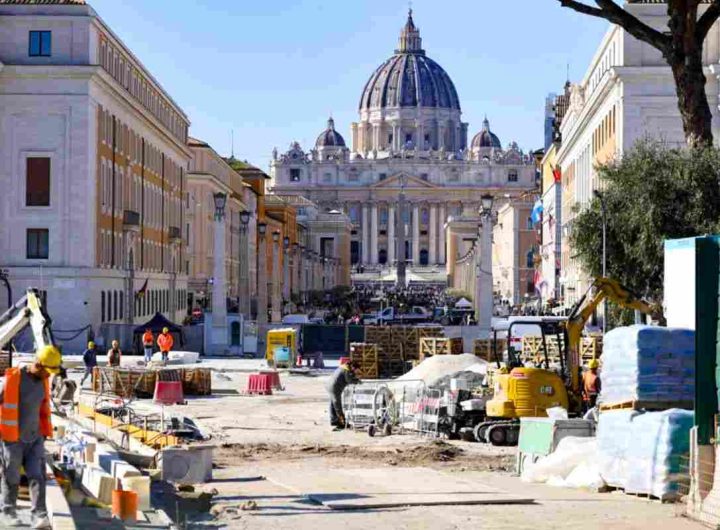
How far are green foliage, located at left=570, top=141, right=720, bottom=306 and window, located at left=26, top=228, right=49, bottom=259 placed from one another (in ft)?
67.2

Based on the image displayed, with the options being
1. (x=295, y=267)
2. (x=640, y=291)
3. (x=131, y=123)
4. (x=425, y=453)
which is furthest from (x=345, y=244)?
(x=425, y=453)

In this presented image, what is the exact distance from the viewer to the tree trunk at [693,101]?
30.0 m

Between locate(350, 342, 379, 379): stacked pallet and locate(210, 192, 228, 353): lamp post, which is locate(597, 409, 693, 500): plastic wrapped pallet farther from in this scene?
locate(210, 192, 228, 353): lamp post

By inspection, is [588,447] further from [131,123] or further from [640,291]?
[131,123]

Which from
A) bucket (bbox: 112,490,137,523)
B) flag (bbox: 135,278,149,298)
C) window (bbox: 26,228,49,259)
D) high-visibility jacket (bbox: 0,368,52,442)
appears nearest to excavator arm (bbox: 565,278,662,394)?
bucket (bbox: 112,490,137,523)

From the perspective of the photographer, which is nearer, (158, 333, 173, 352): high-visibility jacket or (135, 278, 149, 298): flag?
(158, 333, 173, 352): high-visibility jacket

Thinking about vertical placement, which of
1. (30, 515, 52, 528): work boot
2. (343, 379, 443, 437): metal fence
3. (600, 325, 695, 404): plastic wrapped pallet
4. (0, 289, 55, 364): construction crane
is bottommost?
(30, 515, 52, 528): work boot

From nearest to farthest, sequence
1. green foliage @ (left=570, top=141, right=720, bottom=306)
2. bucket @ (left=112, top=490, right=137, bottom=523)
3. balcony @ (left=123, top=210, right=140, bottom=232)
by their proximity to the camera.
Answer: bucket @ (left=112, top=490, right=137, bottom=523), green foliage @ (left=570, top=141, right=720, bottom=306), balcony @ (left=123, top=210, right=140, bottom=232)

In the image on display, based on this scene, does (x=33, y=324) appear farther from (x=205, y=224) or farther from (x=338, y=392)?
(x=205, y=224)

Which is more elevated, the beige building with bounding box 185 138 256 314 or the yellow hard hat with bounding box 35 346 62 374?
the beige building with bounding box 185 138 256 314

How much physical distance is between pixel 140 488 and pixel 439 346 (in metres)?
29.6

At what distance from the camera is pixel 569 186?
84312 mm

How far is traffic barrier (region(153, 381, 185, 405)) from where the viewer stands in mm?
34281

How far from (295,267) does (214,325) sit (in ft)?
197
